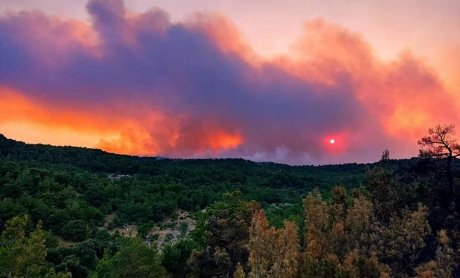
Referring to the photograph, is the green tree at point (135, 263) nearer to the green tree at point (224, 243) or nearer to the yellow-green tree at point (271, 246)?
the green tree at point (224, 243)

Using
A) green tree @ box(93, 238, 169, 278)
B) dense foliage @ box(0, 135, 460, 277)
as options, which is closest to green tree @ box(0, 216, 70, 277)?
dense foliage @ box(0, 135, 460, 277)

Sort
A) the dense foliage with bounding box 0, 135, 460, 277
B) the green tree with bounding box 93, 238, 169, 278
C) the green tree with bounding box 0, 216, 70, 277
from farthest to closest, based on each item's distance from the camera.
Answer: the green tree with bounding box 93, 238, 169, 278 < the green tree with bounding box 0, 216, 70, 277 < the dense foliage with bounding box 0, 135, 460, 277

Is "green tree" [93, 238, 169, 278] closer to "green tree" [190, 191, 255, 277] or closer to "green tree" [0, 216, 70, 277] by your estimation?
"green tree" [190, 191, 255, 277]

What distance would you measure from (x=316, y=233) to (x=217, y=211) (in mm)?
22128

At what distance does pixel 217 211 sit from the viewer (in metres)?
42.1

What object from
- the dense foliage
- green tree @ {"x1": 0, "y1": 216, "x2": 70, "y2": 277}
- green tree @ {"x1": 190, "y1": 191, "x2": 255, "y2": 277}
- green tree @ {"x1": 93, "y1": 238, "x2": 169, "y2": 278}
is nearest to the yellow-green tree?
the dense foliage

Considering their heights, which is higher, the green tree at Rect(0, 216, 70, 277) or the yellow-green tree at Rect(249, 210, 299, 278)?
the yellow-green tree at Rect(249, 210, 299, 278)

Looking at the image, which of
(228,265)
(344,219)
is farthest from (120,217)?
(344,219)

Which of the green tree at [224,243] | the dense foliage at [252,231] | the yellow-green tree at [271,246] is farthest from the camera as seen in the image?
the green tree at [224,243]

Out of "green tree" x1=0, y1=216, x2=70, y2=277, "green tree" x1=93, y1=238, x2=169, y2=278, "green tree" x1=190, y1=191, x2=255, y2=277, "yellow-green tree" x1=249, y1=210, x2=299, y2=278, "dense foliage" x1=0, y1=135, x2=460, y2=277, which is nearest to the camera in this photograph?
"dense foliage" x1=0, y1=135, x2=460, y2=277

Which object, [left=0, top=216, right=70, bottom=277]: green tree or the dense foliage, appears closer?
the dense foliage

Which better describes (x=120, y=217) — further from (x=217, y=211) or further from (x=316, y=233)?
(x=316, y=233)

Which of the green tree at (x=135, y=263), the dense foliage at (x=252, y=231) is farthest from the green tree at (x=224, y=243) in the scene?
the green tree at (x=135, y=263)

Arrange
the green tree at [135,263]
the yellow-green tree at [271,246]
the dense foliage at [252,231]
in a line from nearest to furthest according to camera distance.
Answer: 1. the dense foliage at [252,231]
2. the yellow-green tree at [271,246]
3. the green tree at [135,263]
